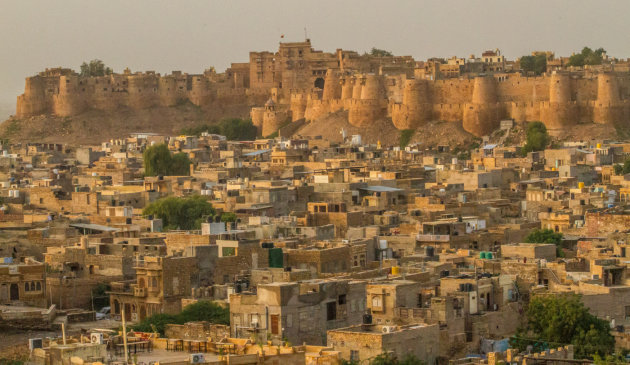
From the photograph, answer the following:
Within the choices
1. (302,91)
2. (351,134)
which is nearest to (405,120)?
(351,134)

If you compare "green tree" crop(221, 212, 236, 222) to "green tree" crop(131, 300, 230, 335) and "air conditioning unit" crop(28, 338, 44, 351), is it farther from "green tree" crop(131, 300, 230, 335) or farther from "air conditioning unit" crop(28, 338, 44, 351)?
"air conditioning unit" crop(28, 338, 44, 351)

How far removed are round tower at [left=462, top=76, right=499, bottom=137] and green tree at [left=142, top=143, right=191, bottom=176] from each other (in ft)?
63.4

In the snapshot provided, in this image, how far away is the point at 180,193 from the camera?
5116 cm

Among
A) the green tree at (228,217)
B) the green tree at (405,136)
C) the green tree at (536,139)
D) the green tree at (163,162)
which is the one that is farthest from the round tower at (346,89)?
the green tree at (228,217)

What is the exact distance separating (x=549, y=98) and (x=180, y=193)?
3177 cm

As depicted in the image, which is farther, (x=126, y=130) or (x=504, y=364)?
(x=126, y=130)

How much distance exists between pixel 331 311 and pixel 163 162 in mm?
37891

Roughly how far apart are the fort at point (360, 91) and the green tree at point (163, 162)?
1967 centimetres

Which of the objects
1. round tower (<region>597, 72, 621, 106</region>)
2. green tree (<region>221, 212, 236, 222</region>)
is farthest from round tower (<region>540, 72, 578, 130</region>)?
green tree (<region>221, 212, 236, 222</region>)

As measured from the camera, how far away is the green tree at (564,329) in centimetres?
2462

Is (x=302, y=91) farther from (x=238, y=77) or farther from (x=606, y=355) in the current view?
(x=606, y=355)

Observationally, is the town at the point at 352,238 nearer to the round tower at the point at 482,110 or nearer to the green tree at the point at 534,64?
the round tower at the point at 482,110

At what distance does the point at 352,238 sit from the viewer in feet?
117

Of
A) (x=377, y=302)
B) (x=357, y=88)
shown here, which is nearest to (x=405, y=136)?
(x=357, y=88)
